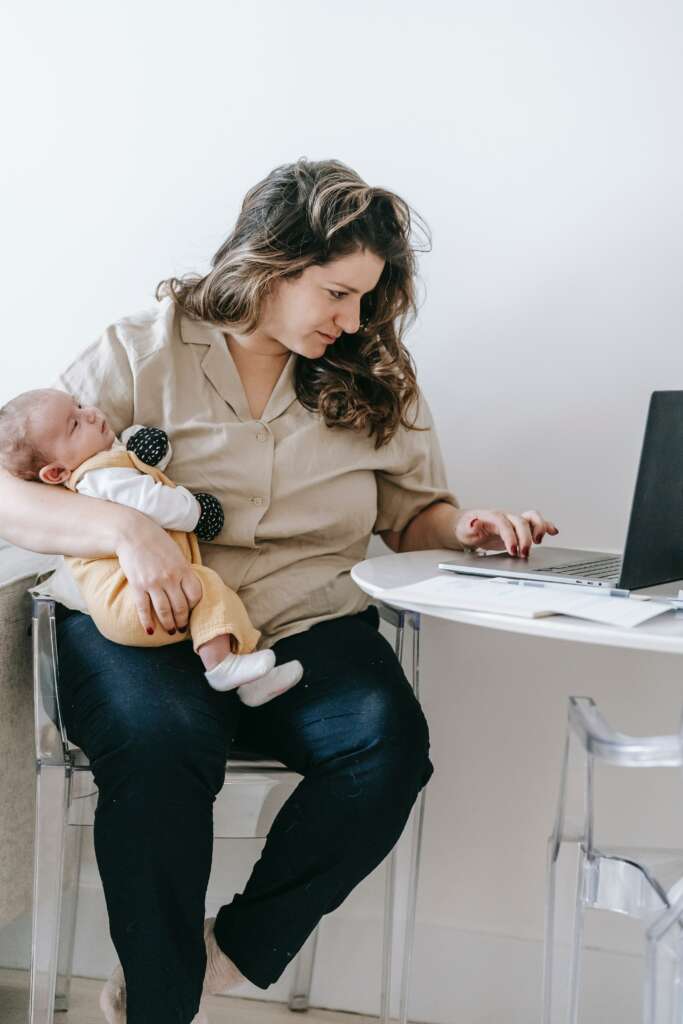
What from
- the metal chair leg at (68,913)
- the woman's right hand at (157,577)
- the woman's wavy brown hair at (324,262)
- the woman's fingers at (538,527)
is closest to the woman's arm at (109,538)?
the woman's right hand at (157,577)

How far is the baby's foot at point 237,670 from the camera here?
53.5 inches

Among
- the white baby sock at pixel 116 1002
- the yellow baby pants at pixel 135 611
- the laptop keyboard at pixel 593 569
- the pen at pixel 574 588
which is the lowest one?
the white baby sock at pixel 116 1002

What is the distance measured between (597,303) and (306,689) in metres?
0.78

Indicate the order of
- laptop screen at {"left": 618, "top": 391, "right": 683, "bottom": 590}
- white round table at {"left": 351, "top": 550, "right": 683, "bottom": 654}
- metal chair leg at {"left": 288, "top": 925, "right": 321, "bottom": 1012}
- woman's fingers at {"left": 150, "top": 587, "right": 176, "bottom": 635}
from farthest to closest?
metal chair leg at {"left": 288, "top": 925, "right": 321, "bottom": 1012} → woman's fingers at {"left": 150, "top": 587, "right": 176, "bottom": 635} → laptop screen at {"left": 618, "top": 391, "right": 683, "bottom": 590} → white round table at {"left": 351, "top": 550, "right": 683, "bottom": 654}

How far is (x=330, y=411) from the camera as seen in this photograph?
1.64 m

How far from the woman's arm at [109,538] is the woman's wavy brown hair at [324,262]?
0.37 m

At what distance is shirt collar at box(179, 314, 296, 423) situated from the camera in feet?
5.33

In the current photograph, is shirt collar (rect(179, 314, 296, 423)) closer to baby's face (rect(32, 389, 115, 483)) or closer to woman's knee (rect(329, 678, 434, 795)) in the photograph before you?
baby's face (rect(32, 389, 115, 483))

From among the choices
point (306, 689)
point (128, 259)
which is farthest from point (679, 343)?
point (128, 259)

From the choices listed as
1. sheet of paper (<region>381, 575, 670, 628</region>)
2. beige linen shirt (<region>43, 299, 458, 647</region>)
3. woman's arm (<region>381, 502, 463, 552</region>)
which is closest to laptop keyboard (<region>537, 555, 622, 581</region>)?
sheet of paper (<region>381, 575, 670, 628</region>)

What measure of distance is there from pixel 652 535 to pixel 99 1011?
3.89ft

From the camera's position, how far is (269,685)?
1.41m

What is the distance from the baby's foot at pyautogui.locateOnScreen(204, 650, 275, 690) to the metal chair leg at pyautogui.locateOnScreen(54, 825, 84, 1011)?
592 millimetres

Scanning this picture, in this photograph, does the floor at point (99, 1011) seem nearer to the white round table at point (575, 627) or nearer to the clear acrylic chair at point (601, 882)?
the clear acrylic chair at point (601, 882)
